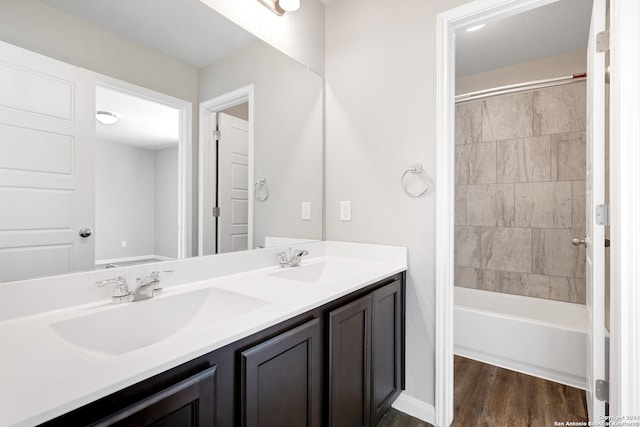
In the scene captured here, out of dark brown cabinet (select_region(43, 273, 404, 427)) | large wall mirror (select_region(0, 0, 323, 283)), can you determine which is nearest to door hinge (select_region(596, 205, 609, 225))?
dark brown cabinet (select_region(43, 273, 404, 427))

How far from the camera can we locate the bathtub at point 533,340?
75.5 inches

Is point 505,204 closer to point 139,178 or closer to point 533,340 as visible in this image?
point 533,340

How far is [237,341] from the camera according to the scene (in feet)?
2.63

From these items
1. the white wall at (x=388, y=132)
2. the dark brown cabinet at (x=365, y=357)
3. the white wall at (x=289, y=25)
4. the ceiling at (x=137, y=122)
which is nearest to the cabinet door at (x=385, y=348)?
the dark brown cabinet at (x=365, y=357)

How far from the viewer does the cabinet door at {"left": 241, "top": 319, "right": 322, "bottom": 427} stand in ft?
2.69

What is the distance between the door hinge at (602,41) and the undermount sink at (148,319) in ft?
5.65

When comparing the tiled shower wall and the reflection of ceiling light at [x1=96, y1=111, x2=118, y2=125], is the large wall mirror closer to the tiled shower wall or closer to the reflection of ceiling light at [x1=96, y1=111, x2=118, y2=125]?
the reflection of ceiling light at [x1=96, y1=111, x2=118, y2=125]

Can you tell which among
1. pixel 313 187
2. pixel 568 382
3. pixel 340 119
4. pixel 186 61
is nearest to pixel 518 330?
pixel 568 382

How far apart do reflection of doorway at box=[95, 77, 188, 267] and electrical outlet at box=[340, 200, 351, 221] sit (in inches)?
38.0

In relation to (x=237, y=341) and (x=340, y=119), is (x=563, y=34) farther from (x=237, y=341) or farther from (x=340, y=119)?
(x=237, y=341)

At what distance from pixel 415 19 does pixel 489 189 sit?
71.1 inches

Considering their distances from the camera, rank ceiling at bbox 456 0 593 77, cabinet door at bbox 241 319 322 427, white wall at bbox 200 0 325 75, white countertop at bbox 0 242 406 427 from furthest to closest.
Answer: ceiling at bbox 456 0 593 77
white wall at bbox 200 0 325 75
cabinet door at bbox 241 319 322 427
white countertop at bbox 0 242 406 427

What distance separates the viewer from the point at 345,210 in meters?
1.94

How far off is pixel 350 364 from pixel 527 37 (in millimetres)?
2617
